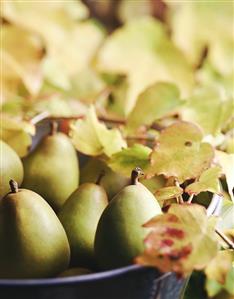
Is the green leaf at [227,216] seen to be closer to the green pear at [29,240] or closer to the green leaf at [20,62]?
the green pear at [29,240]

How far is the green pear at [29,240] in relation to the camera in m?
0.30

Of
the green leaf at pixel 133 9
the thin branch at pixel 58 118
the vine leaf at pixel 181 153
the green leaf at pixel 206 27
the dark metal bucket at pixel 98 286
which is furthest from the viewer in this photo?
the green leaf at pixel 133 9

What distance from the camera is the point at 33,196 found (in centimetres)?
32

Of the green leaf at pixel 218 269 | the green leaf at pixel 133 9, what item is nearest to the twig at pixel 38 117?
the green leaf at pixel 218 269

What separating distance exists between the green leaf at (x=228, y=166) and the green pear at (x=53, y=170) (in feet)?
0.33

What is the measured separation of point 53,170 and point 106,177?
0.04 metres

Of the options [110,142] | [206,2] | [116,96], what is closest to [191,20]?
[206,2]

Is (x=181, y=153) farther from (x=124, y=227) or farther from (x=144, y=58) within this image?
(x=144, y=58)

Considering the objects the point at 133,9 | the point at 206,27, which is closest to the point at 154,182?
the point at 206,27

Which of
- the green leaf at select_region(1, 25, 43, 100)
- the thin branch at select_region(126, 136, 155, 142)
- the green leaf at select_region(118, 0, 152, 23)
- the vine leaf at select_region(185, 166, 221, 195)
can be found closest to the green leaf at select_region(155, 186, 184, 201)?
the vine leaf at select_region(185, 166, 221, 195)

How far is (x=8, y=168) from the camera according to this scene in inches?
15.0

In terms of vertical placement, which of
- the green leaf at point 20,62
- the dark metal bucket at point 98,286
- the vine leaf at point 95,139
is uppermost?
the green leaf at point 20,62

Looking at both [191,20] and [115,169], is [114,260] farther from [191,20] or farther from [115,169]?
[191,20]

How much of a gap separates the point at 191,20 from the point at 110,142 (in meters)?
0.34
